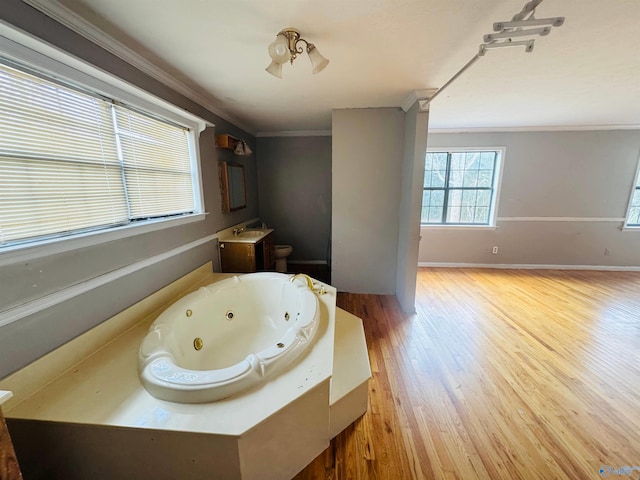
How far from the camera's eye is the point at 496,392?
69.1 inches

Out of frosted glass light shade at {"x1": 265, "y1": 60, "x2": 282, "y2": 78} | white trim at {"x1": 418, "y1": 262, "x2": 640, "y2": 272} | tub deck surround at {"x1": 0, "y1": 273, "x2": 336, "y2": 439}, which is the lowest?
white trim at {"x1": 418, "y1": 262, "x2": 640, "y2": 272}

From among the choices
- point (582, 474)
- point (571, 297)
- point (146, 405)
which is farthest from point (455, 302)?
point (146, 405)

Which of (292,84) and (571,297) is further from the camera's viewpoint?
(571,297)

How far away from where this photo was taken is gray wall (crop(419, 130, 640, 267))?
156 inches

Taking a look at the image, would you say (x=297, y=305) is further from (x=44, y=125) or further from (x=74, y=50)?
(x=74, y=50)

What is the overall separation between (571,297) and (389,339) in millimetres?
2826

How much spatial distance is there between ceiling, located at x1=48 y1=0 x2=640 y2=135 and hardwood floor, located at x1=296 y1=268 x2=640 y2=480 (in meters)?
2.34

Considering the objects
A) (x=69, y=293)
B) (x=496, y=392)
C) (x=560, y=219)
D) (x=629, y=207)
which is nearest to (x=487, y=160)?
(x=560, y=219)

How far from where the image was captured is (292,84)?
2195mm

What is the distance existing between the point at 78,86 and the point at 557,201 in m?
6.08

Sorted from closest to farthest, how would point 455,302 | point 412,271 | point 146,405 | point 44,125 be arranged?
point 146,405, point 44,125, point 412,271, point 455,302

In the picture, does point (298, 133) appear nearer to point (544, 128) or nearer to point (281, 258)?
point (281, 258)

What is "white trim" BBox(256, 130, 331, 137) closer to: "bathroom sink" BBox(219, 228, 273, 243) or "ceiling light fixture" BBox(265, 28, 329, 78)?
"bathroom sink" BBox(219, 228, 273, 243)

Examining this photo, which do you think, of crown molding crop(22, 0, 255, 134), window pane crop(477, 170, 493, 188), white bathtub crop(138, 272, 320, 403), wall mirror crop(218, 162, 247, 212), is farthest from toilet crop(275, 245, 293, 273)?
window pane crop(477, 170, 493, 188)
